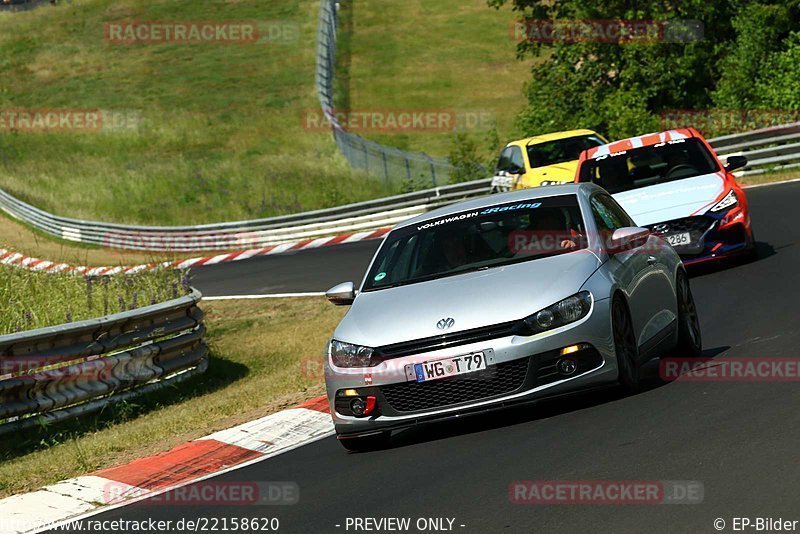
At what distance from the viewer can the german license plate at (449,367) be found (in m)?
8.39

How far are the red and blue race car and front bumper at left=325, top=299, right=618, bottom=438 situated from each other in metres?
6.83

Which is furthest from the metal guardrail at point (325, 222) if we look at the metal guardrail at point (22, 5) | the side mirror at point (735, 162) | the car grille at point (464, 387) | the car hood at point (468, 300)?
the metal guardrail at point (22, 5)

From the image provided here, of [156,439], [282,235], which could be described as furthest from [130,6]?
[156,439]

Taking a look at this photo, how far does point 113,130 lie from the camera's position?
61.5 m

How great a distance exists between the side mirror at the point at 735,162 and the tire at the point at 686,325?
16.9 feet

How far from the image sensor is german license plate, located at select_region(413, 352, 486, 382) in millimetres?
8391

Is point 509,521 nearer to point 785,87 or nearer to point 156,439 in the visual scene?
point 156,439

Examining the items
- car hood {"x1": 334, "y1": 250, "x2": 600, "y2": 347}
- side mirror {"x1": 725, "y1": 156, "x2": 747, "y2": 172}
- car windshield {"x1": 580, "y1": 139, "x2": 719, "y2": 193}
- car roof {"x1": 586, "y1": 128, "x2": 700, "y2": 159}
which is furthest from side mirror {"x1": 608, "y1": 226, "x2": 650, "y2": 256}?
car roof {"x1": 586, "y1": 128, "x2": 700, "y2": 159}

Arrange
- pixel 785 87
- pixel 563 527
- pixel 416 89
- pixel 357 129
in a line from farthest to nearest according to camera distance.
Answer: pixel 416 89, pixel 357 129, pixel 785 87, pixel 563 527

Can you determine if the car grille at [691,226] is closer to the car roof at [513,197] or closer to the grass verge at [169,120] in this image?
the car roof at [513,197]

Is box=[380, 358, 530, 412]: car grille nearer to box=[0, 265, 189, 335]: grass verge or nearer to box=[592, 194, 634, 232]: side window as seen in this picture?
box=[592, 194, 634, 232]: side window

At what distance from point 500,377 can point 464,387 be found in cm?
23

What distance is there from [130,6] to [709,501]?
3176 inches

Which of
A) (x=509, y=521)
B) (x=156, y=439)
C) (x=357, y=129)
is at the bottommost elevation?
(x=357, y=129)
